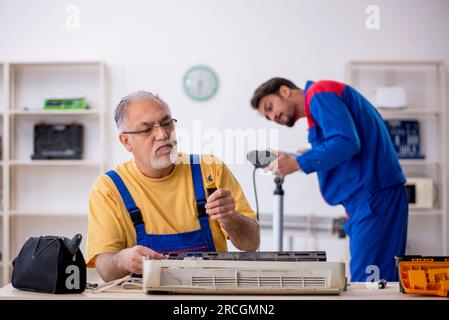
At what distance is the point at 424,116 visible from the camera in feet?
14.2

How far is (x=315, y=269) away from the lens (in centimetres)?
126

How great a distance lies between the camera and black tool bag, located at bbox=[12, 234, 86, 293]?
4.26 ft

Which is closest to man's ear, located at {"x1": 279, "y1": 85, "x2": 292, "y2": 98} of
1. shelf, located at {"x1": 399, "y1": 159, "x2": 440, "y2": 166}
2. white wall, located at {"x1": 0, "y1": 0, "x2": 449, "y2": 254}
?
white wall, located at {"x1": 0, "y1": 0, "x2": 449, "y2": 254}

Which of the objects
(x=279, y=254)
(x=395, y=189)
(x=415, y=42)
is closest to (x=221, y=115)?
(x=415, y=42)

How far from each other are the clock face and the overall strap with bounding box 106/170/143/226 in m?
2.52

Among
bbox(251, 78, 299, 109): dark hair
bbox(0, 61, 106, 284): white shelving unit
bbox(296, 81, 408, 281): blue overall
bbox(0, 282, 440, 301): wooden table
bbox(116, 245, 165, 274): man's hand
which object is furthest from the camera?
bbox(0, 61, 106, 284): white shelving unit

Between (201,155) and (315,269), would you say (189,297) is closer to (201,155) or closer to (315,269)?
(315,269)

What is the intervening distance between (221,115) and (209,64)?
0.33m

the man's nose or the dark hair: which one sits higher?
the dark hair

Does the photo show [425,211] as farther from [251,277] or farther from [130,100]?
[251,277]

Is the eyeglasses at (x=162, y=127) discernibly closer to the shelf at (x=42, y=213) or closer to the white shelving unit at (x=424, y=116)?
the shelf at (x=42, y=213)

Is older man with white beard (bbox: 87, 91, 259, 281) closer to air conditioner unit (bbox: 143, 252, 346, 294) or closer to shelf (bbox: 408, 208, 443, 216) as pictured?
air conditioner unit (bbox: 143, 252, 346, 294)
